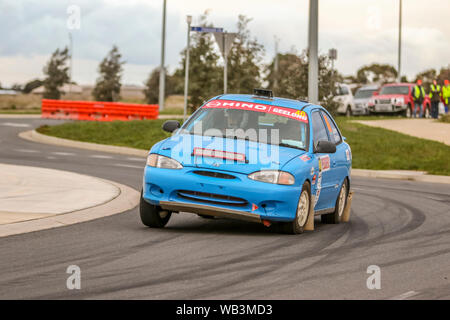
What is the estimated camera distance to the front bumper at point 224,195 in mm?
10133

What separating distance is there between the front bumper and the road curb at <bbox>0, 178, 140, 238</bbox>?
1410 millimetres

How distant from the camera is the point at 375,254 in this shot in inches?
373

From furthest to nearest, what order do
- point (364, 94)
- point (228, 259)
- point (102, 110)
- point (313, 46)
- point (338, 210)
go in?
point (364, 94) → point (102, 110) → point (313, 46) → point (338, 210) → point (228, 259)

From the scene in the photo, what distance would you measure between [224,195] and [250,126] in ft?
4.59

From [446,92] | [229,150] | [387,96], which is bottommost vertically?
[229,150]

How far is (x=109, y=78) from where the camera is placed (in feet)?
291

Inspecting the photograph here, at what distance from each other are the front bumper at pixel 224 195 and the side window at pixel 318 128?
1492 millimetres

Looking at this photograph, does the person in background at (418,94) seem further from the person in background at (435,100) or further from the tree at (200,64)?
the tree at (200,64)

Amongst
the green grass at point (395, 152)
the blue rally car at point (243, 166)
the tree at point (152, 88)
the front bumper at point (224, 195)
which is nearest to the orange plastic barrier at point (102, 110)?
the green grass at point (395, 152)

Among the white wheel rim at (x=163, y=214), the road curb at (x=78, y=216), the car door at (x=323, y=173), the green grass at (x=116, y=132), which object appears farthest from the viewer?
the green grass at (x=116, y=132)

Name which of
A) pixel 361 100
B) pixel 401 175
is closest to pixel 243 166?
pixel 401 175

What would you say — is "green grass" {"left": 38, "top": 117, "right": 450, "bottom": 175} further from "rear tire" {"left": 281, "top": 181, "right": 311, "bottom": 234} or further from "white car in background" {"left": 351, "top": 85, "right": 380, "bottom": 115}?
"white car in background" {"left": 351, "top": 85, "right": 380, "bottom": 115}

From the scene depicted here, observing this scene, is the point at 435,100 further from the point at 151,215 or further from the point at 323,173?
the point at 151,215

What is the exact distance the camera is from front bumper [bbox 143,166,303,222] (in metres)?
10.1
